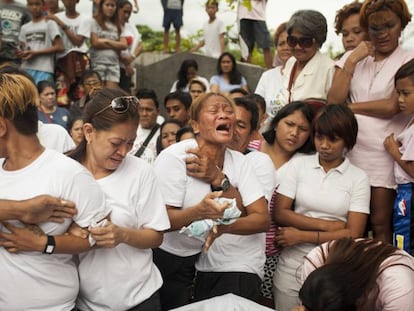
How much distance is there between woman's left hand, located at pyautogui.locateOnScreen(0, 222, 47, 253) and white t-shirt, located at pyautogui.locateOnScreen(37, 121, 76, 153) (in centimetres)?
87

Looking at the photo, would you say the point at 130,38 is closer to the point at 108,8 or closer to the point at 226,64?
the point at 108,8

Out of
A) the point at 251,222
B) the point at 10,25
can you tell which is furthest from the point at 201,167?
the point at 10,25

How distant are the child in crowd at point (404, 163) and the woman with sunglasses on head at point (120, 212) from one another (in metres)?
1.69

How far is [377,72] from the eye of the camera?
12.0ft

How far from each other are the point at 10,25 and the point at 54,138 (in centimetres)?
417

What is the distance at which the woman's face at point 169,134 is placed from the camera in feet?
15.9

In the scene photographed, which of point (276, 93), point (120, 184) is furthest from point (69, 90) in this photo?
point (120, 184)

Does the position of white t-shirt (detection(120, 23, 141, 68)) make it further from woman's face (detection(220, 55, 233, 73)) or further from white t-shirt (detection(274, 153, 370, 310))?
white t-shirt (detection(274, 153, 370, 310))

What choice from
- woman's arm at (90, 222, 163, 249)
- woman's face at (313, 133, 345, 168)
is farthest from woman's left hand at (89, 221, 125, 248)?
woman's face at (313, 133, 345, 168)

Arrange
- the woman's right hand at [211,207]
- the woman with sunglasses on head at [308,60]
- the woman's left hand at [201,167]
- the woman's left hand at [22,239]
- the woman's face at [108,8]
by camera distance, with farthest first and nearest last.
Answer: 1. the woman's face at [108,8]
2. the woman with sunglasses on head at [308,60]
3. the woman's left hand at [201,167]
4. the woman's right hand at [211,207]
5. the woman's left hand at [22,239]

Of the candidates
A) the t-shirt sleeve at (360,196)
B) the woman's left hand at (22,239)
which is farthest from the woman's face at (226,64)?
the woman's left hand at (22,239)

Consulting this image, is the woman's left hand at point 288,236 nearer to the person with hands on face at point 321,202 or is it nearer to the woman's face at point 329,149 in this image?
the person with hands on face at point 321,202

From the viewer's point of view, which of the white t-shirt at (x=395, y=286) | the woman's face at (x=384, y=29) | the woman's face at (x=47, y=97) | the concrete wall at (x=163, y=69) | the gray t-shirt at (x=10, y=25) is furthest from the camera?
the concrete wall at (x=163, y=69)

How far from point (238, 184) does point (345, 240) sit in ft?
2.13
